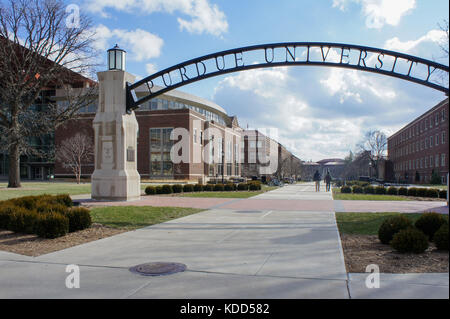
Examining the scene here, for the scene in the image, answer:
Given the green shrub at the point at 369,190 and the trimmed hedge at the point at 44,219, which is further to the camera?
the green shrub at the point at 369,190

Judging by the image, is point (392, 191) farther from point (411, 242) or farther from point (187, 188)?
point (411, 242)

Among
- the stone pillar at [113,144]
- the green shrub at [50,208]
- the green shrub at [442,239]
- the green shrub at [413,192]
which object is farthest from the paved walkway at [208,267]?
the green shrub at [413,192]

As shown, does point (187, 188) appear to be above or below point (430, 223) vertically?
below

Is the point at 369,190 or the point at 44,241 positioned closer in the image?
the point at 44,241

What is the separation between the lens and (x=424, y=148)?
64.9m

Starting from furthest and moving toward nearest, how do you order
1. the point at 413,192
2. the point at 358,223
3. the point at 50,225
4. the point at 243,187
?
the point at 243,187
the point at 413,192
the point at 358,223
the point at 50,225

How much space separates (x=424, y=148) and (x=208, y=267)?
6908cm

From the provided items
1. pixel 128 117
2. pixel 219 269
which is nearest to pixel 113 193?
pixel 128 117

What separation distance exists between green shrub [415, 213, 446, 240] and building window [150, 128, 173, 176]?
49.1m

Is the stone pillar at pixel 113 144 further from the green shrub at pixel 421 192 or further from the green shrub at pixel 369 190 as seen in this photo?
the green shrub at pixel 369 190

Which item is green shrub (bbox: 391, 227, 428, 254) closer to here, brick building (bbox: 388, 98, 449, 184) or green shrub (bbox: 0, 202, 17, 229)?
green shrub (bbox: 0, 202, 17, 229)

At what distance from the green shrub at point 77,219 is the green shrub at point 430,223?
7.32 metres

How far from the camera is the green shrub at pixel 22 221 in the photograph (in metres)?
8.56

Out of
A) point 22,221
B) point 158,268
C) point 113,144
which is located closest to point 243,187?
point 113,144
